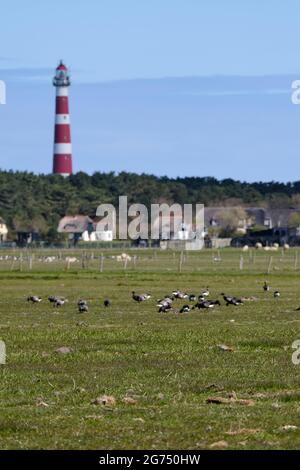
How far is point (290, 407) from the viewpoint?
60.0ft

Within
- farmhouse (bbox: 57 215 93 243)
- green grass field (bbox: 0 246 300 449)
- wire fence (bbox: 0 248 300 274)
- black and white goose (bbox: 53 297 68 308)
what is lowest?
green grass field (bbox: 0 246 300 449)

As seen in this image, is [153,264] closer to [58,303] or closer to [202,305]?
[58,303]

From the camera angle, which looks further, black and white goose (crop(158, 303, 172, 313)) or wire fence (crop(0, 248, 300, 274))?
wire fence (crop(0, 248, 300, 274))

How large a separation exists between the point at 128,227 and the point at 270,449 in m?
166

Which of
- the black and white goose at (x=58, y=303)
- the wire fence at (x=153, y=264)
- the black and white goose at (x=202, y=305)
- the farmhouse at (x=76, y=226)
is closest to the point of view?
the black and white goose at (x=202, y=305)

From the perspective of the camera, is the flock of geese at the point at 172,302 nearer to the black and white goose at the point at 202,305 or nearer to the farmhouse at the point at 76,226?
the black and white goose at the point at 202,305

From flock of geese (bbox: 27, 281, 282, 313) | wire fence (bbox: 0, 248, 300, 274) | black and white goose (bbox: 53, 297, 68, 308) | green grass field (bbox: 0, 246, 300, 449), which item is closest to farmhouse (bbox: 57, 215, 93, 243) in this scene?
wire fence (bbox: 0, 248, 300, 274)

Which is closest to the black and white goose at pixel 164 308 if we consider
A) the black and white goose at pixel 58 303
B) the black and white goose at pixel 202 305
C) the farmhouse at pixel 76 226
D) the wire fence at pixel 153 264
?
the black and white goose at pixel 202 305

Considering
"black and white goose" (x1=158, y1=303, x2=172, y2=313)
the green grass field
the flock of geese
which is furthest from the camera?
the flock of geese

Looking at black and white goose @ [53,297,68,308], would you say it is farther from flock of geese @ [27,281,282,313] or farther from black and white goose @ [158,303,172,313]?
black and white goose @ [158,303,172,313]

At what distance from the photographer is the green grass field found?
16.1 m

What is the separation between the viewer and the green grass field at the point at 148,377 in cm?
1606

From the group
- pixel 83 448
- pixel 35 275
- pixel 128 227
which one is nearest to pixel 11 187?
pixel 128 227

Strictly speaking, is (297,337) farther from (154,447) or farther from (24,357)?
(154,447)
